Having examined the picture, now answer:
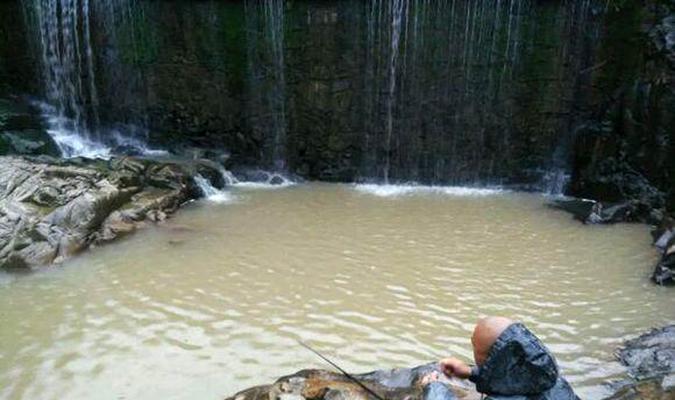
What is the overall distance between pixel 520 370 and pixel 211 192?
9.58 m

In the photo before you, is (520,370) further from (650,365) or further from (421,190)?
(421,190)

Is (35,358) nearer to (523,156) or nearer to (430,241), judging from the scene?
(430,241)

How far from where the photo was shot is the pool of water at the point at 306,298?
5.87 meters

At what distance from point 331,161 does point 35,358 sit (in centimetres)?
799

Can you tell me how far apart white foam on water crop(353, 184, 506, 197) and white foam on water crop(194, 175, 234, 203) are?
2.67 meters

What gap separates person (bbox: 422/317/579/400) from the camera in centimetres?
272

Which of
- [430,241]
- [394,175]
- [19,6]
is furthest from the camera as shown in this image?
[19,6]

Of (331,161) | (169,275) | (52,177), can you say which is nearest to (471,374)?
(169,275)

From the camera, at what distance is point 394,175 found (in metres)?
12.9

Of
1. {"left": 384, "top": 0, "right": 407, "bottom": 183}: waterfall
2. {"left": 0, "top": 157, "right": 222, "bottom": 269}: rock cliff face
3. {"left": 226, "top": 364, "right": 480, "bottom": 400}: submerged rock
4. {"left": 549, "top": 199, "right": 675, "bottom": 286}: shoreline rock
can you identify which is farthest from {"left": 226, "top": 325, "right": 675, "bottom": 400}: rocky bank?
{"left": 384, "top": 0, "right": 407, "bottom": 183}: waterfall

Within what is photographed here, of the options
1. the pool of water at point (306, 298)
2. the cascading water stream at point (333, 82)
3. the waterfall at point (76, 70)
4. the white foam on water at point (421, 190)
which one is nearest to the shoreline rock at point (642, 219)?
the pool of water at point (306, 298)

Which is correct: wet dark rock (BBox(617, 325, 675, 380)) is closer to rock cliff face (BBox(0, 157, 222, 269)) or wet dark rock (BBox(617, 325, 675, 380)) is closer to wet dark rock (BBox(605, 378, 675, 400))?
wet dark rock (BBox(605, 378, 675, 400))

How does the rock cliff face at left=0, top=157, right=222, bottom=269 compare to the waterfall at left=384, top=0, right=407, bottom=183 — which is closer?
the rock cliff face at left=0, top=157, right=222, bottom=269

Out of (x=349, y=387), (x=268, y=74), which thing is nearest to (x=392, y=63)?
(x=268, y=74)
